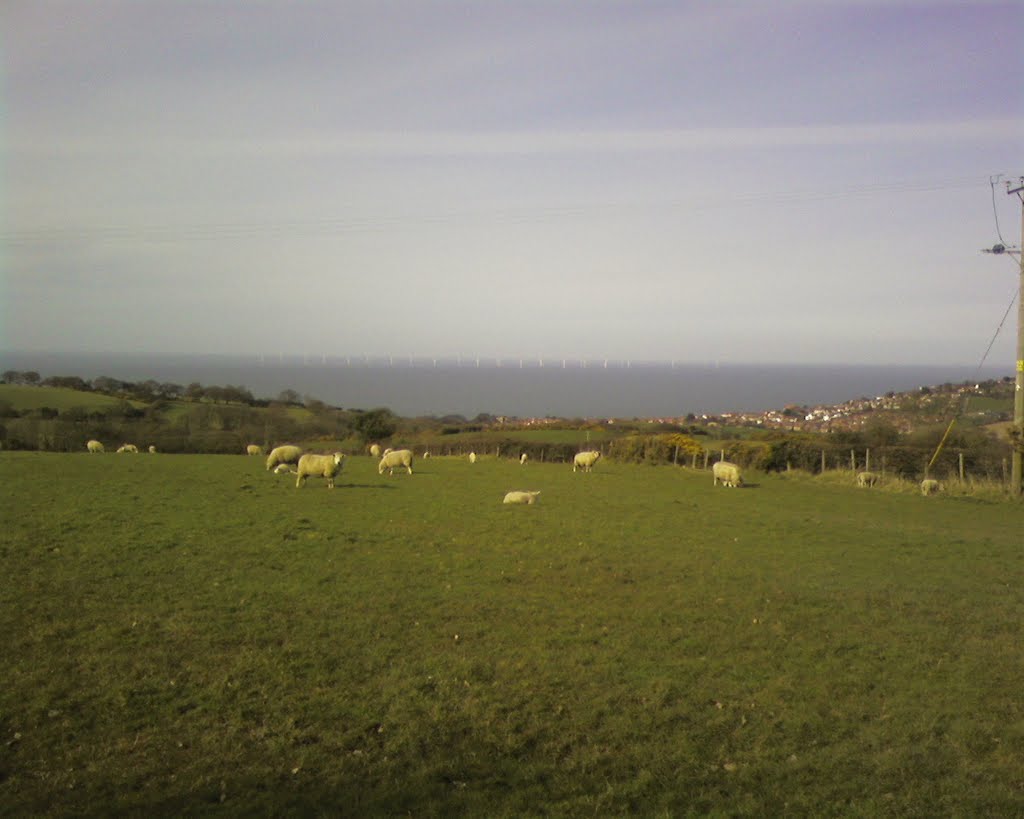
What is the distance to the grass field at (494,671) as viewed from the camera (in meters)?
5.87

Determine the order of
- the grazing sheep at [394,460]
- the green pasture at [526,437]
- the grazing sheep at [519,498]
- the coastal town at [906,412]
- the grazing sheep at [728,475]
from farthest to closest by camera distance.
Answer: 1. the green pasture at [526,437]
2. the coastal town at [906,412]
3. the grazing sheep at [728,475]
4. the grazing sheep at [394,460]
5. the grazing sheep at [519,498]

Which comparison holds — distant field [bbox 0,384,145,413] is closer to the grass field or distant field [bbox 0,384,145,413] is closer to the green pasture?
the green pasture

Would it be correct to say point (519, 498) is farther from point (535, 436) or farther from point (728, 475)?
point (535, 436)

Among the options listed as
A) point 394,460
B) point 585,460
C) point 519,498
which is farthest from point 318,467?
point 585,460

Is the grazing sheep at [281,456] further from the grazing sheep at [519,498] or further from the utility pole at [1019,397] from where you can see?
the utility pole at [1019,397]

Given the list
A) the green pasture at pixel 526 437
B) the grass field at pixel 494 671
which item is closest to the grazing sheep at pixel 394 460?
the grass field at pixel 494 671

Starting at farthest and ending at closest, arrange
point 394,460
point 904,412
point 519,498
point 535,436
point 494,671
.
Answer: point 904,412, point 535,436, point 394,460, point 519,498, point 494,671

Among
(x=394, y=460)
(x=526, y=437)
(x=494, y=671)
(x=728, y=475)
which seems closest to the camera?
(x=494, y=671)

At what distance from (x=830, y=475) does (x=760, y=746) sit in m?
31.3

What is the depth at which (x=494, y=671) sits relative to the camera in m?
8.27

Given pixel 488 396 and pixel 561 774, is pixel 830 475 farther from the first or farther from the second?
pixel 488 396

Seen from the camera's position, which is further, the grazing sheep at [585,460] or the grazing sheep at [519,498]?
the grazing sheep at [585,460]

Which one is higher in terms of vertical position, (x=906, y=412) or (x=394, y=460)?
(x=906, y=412)

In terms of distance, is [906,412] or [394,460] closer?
[394,460]
